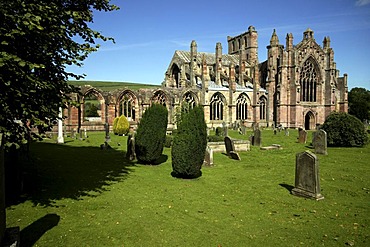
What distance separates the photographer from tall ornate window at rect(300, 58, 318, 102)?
1720 inches

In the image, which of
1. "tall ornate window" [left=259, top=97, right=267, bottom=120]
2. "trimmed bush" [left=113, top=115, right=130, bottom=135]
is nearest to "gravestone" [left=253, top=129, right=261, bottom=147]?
"trimmed bush" [left=113, top=115, right=130, bottom=135]

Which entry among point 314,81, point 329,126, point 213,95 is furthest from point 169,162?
point 314,81

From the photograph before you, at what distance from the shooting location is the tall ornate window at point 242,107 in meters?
42.5

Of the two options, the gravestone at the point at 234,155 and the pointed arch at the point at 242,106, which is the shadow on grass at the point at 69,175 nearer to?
the gravestone at the point at 234,155

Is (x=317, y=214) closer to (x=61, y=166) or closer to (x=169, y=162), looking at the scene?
(x=169, y=162)

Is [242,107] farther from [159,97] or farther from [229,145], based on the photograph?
[229,145]

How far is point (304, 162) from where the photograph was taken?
8070mm

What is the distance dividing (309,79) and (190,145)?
40562 millimetres

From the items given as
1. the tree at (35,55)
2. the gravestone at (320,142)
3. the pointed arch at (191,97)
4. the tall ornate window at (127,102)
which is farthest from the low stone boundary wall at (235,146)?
the pointed arch at (191,97)

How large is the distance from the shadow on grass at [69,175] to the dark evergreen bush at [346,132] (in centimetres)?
1398

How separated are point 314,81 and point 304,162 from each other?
1628 inches

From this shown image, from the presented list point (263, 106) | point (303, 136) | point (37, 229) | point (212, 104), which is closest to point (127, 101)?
point (212, 104)

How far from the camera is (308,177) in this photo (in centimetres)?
791

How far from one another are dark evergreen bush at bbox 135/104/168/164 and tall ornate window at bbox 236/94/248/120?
31.5m
